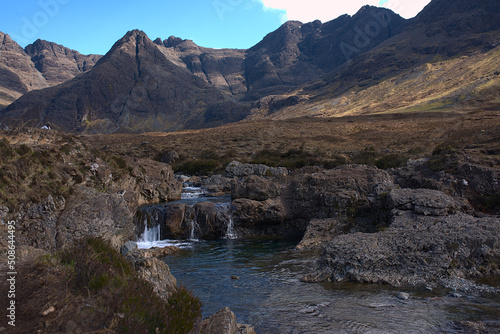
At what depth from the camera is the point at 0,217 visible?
1010 centimetres

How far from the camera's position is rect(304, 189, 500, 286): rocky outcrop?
397 inches

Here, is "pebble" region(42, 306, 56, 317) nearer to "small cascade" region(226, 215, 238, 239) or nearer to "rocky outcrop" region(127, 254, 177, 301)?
"rocky outcrop" region(127, 254, 177, 301)

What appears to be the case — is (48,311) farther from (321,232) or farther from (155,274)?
(321,232)

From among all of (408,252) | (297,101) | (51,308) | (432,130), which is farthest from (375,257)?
(297,101)

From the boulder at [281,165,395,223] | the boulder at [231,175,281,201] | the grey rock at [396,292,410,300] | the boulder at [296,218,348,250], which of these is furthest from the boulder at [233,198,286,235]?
the grey rock at [396,292,410,300]

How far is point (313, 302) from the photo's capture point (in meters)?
8.98

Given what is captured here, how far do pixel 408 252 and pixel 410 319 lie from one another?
3.38 metres

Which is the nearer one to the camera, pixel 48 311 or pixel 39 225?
pixel 48 311

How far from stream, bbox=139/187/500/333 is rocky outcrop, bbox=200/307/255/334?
1.14 meters

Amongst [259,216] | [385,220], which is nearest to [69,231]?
[259,216]

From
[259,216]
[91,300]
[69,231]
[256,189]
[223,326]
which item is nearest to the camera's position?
[91,300]

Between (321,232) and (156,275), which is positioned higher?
(156,275)

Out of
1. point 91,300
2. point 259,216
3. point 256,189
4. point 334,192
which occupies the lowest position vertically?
point 259,216

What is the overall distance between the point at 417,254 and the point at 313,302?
13.6ft
